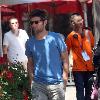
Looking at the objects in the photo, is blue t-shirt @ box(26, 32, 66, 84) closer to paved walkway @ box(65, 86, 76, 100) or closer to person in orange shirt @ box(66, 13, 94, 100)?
person in orange shirt @ box(66, 13, 94, 100)

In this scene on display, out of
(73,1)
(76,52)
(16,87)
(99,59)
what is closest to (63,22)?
(73,1)

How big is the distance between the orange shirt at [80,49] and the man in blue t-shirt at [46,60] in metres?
2.32

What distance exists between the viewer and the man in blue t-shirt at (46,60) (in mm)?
6047

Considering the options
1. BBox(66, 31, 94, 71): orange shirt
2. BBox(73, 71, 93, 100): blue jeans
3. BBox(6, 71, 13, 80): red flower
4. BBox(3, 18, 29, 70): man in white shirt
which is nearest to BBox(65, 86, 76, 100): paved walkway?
BBox(3, 18, 29, 70): man in white shirt

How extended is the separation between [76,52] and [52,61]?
98.6 inches

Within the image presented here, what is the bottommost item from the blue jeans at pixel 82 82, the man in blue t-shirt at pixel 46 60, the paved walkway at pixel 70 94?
the paved walkway at pixel 70 94

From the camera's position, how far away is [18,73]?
26.2 feet

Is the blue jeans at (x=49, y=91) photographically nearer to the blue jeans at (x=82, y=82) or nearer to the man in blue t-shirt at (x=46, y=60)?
the man in blue t-shirt at (x=46, y=60)

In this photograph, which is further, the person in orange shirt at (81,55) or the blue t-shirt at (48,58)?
the person in orange shirt at (81,55)

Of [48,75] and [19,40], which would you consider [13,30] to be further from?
[48,75]

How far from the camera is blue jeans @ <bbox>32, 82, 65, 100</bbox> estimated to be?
6.07 metres

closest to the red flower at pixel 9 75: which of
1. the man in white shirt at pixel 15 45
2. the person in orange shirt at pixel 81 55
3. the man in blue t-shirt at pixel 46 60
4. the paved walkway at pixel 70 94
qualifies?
the person in orange shirt at pixel 81 55

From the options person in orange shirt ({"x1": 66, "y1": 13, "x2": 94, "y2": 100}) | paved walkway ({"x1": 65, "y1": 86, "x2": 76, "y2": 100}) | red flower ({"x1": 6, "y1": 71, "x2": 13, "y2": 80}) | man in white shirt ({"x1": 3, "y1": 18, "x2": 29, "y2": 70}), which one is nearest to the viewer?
red flower ({"x1": 6, "y1": 71, "x2": 13, "y2": 80})

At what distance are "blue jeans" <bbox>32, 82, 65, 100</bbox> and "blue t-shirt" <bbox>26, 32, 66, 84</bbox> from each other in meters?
0.06
